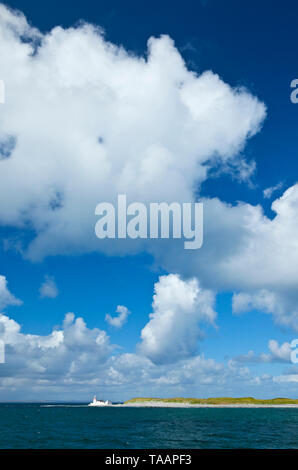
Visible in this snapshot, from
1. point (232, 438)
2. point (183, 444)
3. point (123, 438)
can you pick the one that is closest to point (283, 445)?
point (232, 438)

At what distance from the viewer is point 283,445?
6562cm
